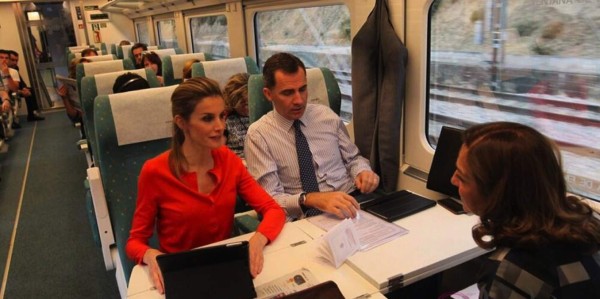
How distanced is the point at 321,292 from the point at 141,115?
1243mm

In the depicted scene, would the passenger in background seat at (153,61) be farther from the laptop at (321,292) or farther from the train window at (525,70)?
the laptop at (321,292)

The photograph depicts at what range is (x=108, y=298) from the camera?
8.93ft

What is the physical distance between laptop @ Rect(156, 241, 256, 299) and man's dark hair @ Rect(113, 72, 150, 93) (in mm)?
1684

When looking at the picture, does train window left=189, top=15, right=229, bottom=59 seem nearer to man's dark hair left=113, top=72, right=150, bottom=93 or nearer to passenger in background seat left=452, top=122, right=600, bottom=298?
man's dark hair left=113, top=72, right=150, bottom=93

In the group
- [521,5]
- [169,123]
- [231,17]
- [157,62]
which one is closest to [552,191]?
[521,5]

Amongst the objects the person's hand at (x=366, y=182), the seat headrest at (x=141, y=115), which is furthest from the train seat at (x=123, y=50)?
the person's hand at (x=366, y=182)

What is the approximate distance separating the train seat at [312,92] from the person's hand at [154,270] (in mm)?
1081

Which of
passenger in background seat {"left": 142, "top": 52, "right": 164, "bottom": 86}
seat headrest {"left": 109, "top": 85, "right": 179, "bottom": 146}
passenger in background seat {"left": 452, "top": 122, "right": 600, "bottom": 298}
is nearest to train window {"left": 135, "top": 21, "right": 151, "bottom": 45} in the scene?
passenger in background seat {"left": 142, "top": 52, "right": 164, "bottom": 86}

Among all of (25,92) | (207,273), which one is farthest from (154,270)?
(25,92)

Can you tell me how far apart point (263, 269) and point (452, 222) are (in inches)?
28.9

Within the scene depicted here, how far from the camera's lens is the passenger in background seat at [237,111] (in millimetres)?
2873

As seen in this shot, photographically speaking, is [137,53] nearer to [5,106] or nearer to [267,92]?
[5,106]

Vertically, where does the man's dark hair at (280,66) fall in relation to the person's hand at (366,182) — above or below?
above

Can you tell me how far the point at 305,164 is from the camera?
222 cm
